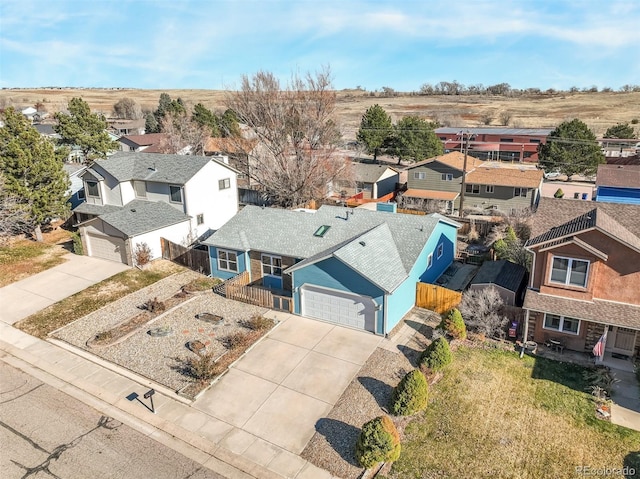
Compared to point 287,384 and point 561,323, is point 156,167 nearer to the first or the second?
point 287,384

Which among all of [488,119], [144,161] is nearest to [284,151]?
[144,161]

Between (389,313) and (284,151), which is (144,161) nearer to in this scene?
(284,151)

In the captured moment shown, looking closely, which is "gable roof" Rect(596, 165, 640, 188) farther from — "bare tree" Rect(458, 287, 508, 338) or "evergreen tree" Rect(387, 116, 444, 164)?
"evergreen tree" Rect(387, 116, 444, 164)

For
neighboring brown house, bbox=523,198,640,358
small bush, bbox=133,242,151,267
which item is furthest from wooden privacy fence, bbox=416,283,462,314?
small bush, bbox=133,242,151,267

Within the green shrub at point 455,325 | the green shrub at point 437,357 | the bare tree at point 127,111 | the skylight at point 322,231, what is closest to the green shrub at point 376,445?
the green shrub at point 437,357
